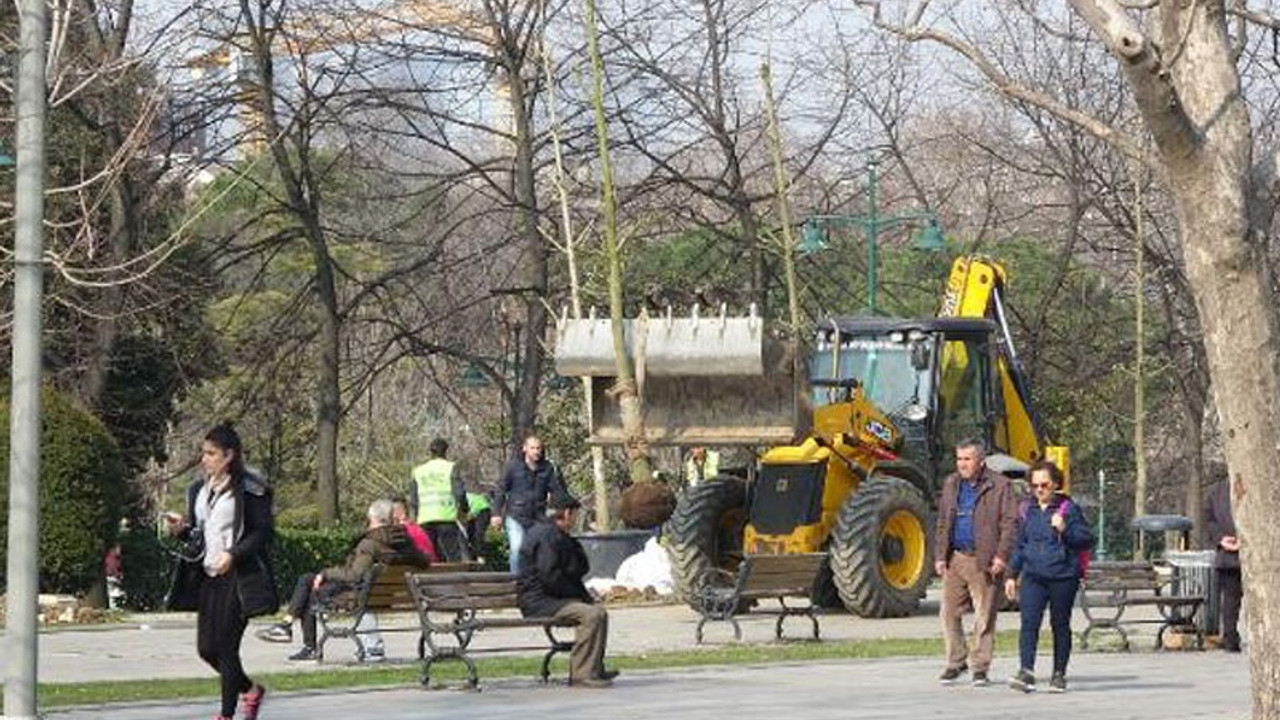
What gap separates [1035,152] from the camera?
162 ft

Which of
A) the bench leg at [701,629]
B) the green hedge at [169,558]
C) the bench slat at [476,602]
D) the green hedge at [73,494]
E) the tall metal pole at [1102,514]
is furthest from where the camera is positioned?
the tall metal pole at [1102,514]

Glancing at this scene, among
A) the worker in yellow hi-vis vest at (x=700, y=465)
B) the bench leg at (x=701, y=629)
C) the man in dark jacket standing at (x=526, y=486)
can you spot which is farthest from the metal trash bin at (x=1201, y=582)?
the worker in yellow hi-vis vest at (x=700, y=465)

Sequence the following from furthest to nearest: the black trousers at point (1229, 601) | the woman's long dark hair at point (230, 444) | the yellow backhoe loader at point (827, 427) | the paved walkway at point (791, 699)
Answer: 1. the yellow backhoe loader at point (827, 427)
2. the black trousers at point (1229, 601)
3. the paved walkway at point (791, 699)
4. the woman's long dark hair at point (230, 444)

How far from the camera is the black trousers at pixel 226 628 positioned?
15859mm

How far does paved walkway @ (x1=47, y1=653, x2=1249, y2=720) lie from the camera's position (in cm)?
1767

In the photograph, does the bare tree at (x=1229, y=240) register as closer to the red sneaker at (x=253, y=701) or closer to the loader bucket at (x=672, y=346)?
the red sneaker at (x=253, y=701)

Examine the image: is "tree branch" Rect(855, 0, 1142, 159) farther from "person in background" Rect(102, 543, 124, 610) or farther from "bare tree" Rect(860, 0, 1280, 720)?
"person in background" Rect(102, 543, 124, 610)

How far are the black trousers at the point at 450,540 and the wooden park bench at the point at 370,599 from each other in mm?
7360

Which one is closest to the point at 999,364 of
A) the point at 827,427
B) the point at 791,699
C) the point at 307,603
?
the point at 827,427

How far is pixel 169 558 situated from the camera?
33406 mm

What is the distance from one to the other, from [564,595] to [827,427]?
9.56 m

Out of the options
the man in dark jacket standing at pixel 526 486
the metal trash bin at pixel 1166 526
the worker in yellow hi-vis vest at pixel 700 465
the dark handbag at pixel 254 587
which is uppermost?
the worker in yellow hi-vis vest at pixel 700 465

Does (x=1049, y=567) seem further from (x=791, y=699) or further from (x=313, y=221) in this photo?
(x=313, y=221)

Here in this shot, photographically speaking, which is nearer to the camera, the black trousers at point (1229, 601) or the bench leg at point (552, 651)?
the bench leg at point (552, 651)
